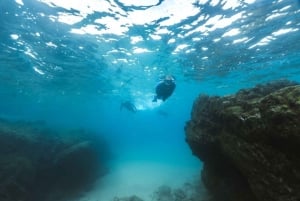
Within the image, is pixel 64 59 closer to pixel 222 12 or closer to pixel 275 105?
pixel 222 12

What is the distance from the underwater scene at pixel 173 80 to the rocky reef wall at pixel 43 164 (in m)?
0.07

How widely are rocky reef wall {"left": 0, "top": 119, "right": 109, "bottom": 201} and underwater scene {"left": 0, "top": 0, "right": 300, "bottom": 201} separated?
69mm

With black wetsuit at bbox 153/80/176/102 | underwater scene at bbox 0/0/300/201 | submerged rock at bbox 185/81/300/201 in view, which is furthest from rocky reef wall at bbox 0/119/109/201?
submerged rock at bbox 185/81/300/201

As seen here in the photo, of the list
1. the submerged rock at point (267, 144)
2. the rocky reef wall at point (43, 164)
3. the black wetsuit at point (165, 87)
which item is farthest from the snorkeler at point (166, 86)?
the rocky reef wall at point (43, 164)

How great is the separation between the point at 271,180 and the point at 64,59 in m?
20.7

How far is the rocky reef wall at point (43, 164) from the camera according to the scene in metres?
13.3

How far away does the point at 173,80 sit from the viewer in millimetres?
8711

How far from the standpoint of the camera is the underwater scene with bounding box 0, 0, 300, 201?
531cm

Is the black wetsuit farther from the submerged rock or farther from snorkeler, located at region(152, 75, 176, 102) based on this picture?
the submerged rock

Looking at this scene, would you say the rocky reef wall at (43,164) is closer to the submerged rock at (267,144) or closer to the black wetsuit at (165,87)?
the black wetsuit at (165,87)

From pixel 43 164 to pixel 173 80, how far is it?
11.6 m

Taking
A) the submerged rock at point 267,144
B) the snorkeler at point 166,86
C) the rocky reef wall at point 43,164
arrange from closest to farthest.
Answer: the submerged rock at point 267,144, the snorkeler at point 166,86, the rocky reef wall at point 43,164

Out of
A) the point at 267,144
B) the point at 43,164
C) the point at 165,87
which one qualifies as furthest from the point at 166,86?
the point at 43,164

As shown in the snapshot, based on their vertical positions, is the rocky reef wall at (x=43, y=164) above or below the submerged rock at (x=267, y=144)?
above
